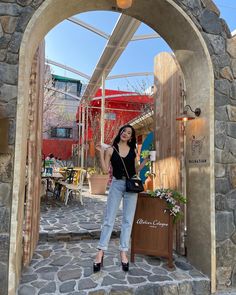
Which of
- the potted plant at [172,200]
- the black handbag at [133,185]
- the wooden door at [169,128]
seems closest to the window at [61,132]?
the wooden door at [169,128]

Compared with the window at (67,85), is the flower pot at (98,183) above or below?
below

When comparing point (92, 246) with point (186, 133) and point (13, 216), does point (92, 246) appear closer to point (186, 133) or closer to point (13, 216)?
point (13, 216)

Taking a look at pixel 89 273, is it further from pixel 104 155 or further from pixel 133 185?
pixel 104 155

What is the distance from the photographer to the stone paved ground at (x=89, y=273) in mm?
2635

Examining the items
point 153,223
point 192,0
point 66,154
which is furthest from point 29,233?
point 66,154

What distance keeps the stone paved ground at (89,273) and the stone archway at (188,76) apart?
0.25m

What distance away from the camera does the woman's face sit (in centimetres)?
326

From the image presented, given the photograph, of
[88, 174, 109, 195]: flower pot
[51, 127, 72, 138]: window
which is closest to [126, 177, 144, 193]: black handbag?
[88, 174, 109, 195]: flower pot

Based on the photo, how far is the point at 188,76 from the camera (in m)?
3.53

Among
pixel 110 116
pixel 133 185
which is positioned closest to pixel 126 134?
pixel 133 185

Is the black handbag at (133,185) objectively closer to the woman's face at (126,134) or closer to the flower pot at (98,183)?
the woman's face at (126,134)

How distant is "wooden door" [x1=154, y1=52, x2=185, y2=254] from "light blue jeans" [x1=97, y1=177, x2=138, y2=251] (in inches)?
32.9

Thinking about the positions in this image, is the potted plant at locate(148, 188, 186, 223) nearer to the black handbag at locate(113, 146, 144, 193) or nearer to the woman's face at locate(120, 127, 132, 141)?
the black handbag at locate(113, 146, 144, 193)

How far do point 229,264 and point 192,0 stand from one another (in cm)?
304
